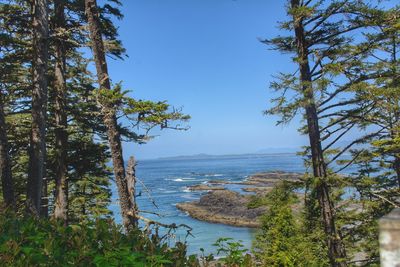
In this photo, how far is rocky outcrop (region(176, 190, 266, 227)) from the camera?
39.0 metres

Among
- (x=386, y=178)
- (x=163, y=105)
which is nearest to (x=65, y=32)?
(x=163, y=105)

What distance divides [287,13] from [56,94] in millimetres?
9168

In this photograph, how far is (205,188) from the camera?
70500mm

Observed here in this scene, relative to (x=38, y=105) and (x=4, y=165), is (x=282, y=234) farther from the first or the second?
(x=4, y=165)

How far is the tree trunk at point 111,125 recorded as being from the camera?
820 cm

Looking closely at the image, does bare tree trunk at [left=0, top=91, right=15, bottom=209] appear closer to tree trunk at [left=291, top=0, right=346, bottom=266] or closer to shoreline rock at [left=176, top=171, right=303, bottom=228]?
tree trunk at [left=291, top=0, right=346, bottom=266]

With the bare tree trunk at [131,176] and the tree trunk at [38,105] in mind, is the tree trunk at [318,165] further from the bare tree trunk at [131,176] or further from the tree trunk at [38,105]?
the tree trunk at [38,105]

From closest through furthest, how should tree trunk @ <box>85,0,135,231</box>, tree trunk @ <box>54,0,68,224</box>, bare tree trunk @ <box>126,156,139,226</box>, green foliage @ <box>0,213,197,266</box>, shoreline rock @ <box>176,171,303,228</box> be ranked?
green foliage @ <box>0,213,197,266</box> → bare tree trunk @ <box>126,156,139,226</box> → tree trunk @ <box>85,0,135,231</box> → tree trunk @ <box>54,0,68,224</box> → shoreline rock @ <box>176,171,303,228</box>

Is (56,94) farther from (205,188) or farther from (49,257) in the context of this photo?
(205,188)

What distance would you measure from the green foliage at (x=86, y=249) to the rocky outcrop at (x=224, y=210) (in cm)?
3259

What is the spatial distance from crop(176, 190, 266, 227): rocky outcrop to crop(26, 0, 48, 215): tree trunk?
2768cm

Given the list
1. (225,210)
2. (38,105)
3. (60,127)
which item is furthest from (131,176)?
(225,210)

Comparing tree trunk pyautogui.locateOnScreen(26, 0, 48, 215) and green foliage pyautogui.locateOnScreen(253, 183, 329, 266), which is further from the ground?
tree trunk pyautogui.locateOnScreen(26, 0, 48, 215)

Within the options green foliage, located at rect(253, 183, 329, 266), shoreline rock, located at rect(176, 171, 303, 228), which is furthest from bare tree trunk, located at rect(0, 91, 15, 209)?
shoreline rock, located at rect(176, 171, 303, 228)
